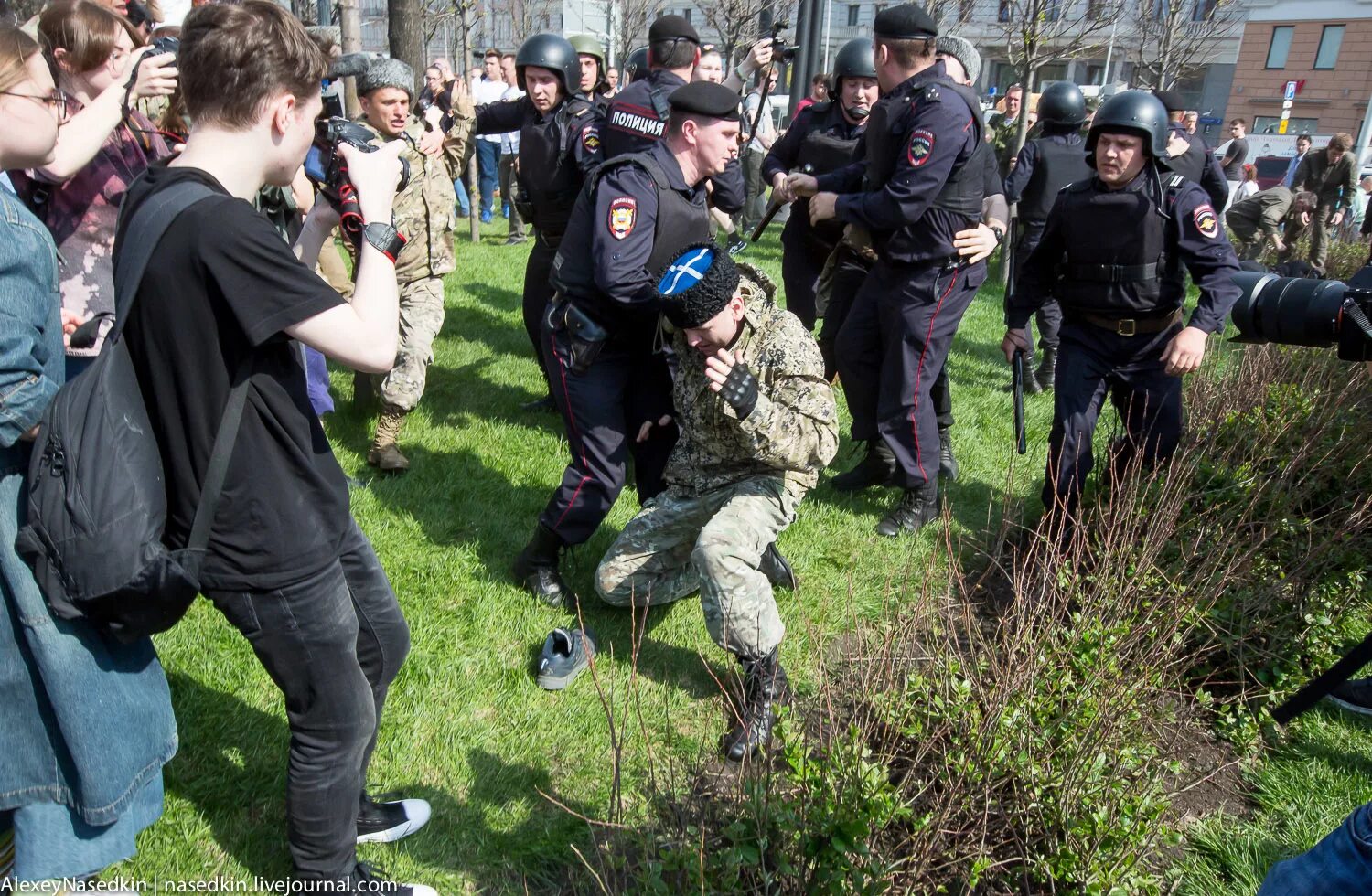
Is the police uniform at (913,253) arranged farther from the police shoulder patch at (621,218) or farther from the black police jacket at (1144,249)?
the police shoulder patch at (621,218)

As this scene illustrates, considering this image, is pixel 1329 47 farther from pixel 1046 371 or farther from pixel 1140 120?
pixel 1140 120

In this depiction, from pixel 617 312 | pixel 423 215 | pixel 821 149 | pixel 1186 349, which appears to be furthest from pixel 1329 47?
pixel 617 312

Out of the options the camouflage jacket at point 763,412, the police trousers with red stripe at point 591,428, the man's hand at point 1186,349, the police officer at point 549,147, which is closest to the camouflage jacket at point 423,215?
the police officer at point 549,147

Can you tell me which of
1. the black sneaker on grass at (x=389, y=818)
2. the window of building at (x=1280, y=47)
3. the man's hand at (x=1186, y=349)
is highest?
the window of building at (x=1280, y=47)

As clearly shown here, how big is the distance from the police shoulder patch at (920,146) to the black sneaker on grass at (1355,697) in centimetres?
277

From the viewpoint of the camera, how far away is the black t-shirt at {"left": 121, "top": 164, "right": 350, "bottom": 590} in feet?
6.28

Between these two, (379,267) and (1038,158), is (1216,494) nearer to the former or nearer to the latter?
(379,267)

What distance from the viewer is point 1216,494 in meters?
4.20

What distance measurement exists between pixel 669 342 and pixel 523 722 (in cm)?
155

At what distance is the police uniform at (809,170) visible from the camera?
641 cm

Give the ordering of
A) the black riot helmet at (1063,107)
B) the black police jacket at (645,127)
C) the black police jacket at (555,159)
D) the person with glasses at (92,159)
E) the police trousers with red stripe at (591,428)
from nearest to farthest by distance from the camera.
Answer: the person with glasses at (92,159) → the police trousers with red stripe at (591,428) → the black police jacket at (645,127) → the black police jacket at (555,159) → the black riot helmet at (1063,107)

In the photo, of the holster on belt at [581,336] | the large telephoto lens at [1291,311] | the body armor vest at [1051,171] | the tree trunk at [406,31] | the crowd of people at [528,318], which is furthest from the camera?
the tree trunk at [406,31]

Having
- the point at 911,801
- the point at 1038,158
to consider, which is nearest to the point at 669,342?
the point at 911,801

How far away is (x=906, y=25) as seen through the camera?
471cm
